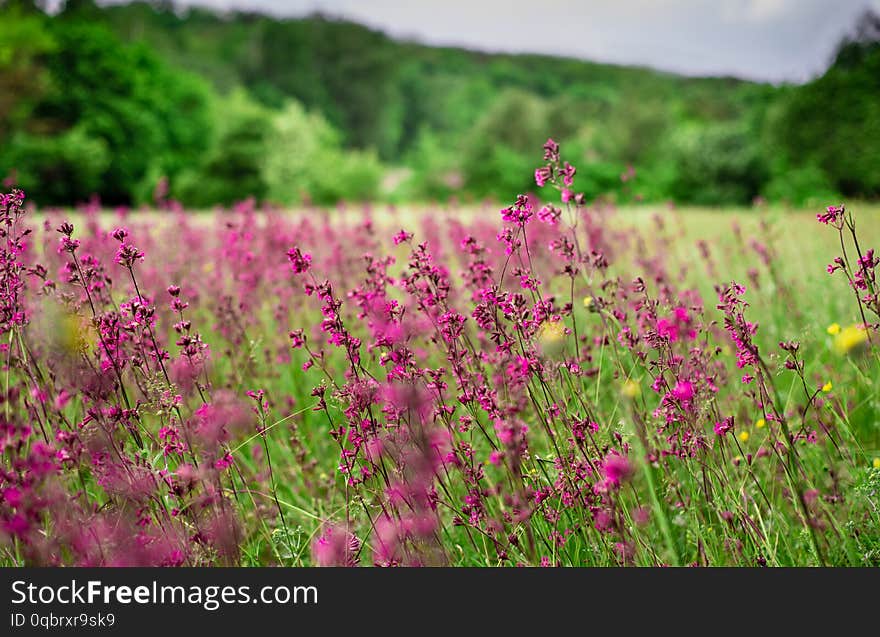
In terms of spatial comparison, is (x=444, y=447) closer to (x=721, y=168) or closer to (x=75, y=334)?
(x=75, y=334)

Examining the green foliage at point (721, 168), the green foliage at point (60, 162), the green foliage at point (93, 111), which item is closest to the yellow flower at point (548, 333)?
the green foliage at point (60, 162)

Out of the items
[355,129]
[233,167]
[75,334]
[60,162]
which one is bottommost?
[60,162]

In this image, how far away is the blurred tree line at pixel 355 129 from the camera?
1016 inches

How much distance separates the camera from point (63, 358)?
271cm

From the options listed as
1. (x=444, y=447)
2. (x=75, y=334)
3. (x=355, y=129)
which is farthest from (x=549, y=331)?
(x=355, y=129)

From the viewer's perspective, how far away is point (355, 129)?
56.7 meters

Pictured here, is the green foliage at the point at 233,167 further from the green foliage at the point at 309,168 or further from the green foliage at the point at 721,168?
the green foliage at the point at 721,168

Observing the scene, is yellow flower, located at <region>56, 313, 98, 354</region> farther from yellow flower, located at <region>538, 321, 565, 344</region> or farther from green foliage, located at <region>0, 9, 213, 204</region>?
green foliage, located at <region>0, 9, 213, 204</region>

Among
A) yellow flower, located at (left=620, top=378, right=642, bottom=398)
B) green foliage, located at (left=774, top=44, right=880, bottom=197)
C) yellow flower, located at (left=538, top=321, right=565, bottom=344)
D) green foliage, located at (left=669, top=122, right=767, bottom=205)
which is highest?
green foliage, located at (left=774, top=44, right=880, bottom=197)

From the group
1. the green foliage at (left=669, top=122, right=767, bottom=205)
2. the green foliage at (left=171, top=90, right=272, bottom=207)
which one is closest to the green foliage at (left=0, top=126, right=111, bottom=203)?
the green foliage at (left=171, top=90, right=272, bottom=207)

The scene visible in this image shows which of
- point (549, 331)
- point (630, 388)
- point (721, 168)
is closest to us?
point (630, 388)

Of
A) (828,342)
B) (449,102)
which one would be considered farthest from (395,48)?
(828,342)

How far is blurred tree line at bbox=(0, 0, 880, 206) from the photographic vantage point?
84.6ft
